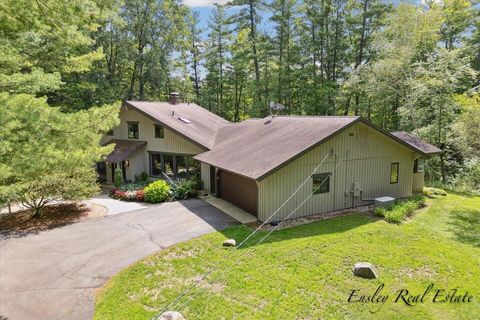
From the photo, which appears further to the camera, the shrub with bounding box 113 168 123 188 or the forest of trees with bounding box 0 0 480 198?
the forest of trees with bounding box 0 0 480 198

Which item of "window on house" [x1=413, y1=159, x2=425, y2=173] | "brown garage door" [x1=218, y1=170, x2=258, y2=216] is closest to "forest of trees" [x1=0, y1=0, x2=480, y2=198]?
"window on house" [x1=413, y1=159, x2=425, y2=173]

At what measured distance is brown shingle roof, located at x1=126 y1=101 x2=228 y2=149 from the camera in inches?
686

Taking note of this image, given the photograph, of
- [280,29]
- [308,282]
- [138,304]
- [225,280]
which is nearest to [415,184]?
[308,282]

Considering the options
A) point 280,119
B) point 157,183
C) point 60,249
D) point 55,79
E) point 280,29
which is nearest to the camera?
point 55,79

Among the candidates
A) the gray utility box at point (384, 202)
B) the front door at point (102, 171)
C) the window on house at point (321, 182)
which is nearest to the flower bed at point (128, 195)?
the front door at point (102, 171)

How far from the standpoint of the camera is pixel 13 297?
730 cm

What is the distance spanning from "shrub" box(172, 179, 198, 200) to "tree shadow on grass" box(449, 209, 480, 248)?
11.6 metres

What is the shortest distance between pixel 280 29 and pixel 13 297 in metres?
27.8

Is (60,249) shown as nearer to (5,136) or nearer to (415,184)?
(5,136)

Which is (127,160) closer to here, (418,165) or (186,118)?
(186,118)

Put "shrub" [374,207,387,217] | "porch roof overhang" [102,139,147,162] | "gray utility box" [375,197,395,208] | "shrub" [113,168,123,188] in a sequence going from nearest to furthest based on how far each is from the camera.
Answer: "shrub" [374,207,387,217] < "gray utility box" [375,197,395,208] < "shrub" [113,168,123,188] < "porch roof overhang" [102,139,147,162]

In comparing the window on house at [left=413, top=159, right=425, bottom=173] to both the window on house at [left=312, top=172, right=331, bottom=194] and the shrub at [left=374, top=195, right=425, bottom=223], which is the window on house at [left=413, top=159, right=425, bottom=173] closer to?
the shrub at [left=374, top=195, right=425, bottom=223]

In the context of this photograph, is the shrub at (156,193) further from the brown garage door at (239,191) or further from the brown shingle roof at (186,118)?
the brown shingle roof at (186,118)

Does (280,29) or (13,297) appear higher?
(280,29)
